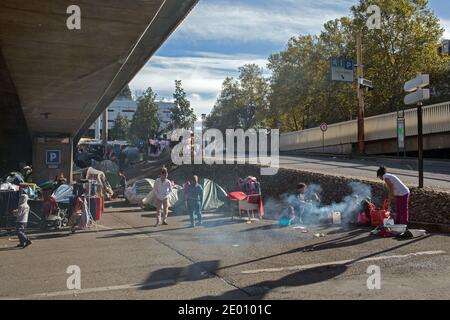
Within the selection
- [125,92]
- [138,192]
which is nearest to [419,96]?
[138,192]

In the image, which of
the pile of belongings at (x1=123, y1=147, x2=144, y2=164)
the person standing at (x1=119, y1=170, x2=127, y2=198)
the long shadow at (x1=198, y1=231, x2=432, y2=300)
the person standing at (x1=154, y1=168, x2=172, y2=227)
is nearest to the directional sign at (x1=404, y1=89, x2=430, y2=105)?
the long shadow at (x1=198, y1=231, x2=432, y2=300)

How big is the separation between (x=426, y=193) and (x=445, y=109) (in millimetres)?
14054

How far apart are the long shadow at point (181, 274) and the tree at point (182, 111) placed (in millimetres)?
36302

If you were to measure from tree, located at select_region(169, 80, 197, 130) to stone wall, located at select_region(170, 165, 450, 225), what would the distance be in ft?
51.8

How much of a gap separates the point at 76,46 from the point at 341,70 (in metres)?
22.9

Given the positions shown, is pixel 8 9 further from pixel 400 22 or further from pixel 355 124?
pixel 400 22

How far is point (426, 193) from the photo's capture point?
12.4 metres

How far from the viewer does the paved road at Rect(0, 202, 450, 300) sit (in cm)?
662

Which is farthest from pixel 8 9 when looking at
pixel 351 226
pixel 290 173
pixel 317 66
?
pixel 317 66

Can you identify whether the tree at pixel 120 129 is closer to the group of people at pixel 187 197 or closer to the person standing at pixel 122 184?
Result: the person standing at pixel 122 184

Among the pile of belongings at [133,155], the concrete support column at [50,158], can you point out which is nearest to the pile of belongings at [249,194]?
the concrete support column at [50,158]

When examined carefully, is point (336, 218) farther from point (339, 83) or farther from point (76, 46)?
point (339, 83)

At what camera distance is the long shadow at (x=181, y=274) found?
7152mm

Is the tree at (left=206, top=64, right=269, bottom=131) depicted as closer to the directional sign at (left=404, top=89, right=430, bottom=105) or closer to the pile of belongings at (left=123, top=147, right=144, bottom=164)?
the pile of belongings at (left=123, top=147, right=144, bottom=164)
